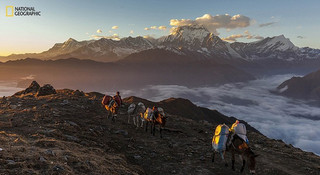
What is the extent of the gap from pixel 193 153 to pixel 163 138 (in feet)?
11.4

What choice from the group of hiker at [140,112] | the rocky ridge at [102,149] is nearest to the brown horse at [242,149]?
the rocky ridge at [102,149]

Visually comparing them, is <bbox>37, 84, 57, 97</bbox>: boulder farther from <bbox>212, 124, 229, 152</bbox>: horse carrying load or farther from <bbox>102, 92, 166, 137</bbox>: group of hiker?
<bbox>212, 124, 229, 152</bbox>: horse carrying load

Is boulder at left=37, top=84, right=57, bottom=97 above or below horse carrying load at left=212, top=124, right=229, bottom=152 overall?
above

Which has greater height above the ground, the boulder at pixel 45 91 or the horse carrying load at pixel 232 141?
the boulder at pixel 45 91

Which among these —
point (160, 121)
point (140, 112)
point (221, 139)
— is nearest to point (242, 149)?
point (221, 139)

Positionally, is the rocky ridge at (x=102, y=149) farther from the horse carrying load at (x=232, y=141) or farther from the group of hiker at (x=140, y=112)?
the horse carrying load at (x=232, y=141)

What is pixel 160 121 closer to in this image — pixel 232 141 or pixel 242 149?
pixel 232 141

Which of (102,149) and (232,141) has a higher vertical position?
(232,141)

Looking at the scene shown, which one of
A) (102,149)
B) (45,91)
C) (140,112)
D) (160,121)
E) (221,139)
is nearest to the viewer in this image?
(221,139)

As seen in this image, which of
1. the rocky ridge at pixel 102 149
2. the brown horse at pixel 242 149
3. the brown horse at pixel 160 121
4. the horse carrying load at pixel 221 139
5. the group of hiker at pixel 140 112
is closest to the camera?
the rocky ridge at pixel 102 149

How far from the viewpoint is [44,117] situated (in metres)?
17.3

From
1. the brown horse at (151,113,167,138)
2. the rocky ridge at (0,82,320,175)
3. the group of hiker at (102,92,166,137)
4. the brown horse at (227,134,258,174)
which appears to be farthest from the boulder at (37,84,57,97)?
the brown horse at (227,134,258,174)

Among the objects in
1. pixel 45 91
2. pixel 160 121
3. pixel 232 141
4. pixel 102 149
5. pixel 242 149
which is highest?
pixel 45 91

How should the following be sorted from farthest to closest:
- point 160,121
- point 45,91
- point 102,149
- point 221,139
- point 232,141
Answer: point 45,91 < point 160,121 < point 102,149 < point 221,139 < point 232,141
